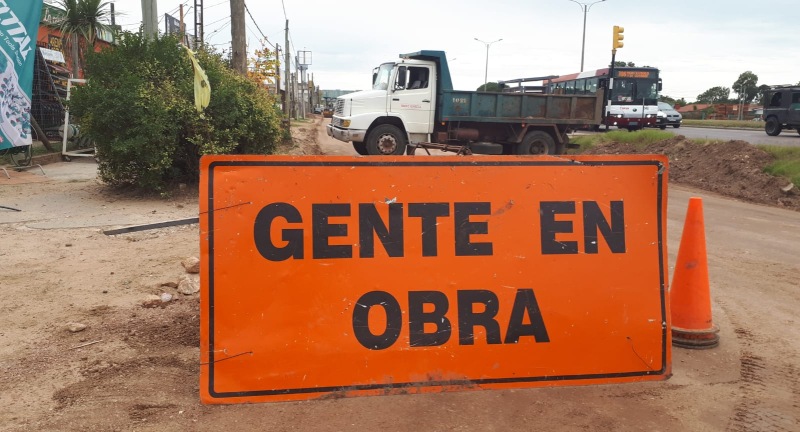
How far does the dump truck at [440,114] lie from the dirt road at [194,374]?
35.0 feet

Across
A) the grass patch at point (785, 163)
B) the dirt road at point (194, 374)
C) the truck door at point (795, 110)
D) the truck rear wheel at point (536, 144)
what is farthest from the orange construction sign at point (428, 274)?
the truck door at point (795, 110)

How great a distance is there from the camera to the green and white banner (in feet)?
37.6

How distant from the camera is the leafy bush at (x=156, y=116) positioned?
950 cm

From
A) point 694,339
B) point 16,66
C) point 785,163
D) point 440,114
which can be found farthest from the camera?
point 440,114

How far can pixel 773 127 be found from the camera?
2722 cm

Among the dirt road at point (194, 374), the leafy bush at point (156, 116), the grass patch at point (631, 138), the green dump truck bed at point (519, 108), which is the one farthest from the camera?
the grass patch at point (631, 138)

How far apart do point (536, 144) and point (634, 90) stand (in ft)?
49.5

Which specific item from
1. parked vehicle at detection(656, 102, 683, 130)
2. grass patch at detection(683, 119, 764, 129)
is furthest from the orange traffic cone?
grass patch at detection(683, 119, 764, 129)

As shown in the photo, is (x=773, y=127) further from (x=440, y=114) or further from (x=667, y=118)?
(x=440, y=114)

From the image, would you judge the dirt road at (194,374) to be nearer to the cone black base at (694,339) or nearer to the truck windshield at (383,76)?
the cone black base at (694,339)

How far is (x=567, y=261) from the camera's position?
137 inches

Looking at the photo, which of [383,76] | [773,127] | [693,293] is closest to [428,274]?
[693,293]

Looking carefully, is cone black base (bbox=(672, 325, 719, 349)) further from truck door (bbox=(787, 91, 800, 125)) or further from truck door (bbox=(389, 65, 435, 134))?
truck door (bbox=(787, 91, 800, 125))

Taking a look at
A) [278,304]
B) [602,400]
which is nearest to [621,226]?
[602,400]
